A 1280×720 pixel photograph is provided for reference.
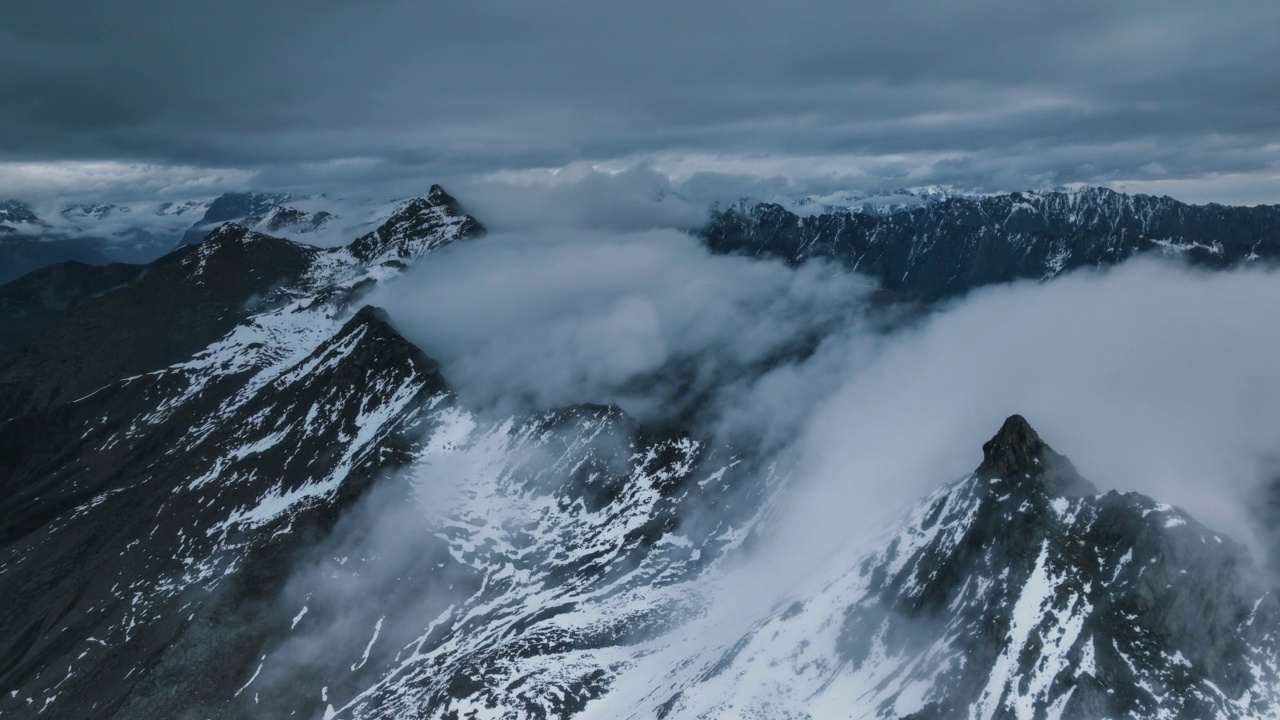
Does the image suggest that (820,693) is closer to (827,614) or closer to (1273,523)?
(827,614)

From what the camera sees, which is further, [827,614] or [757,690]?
[827,614]

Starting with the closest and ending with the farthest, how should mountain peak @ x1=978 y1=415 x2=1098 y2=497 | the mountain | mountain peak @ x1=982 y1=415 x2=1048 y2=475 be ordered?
the mountain < mountain peak @ x1=978 y1=415 x2=1098 y2=497 < mountain peak @ x1=982 y1=415 x2=1048 y2=475

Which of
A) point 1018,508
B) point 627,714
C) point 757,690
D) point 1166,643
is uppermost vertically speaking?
point 1018,508

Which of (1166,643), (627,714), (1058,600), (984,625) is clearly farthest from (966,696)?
(627,714)

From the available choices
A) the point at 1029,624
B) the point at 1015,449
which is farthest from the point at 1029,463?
the point at 1029,624

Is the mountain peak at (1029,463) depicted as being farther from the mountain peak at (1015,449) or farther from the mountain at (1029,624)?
the mountain at (1029,624)

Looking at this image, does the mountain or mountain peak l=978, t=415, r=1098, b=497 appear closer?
the mountain

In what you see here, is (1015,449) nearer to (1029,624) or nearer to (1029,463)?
(1029,463)

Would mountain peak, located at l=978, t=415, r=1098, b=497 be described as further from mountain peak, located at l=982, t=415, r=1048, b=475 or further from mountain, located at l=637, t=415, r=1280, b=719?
mountain, located at l=637, t=415, r=1280, b=719

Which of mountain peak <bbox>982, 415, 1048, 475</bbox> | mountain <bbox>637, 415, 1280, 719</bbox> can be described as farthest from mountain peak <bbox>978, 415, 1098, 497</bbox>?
mountain <bbox>637, 415, 1280, 719</bbox>
